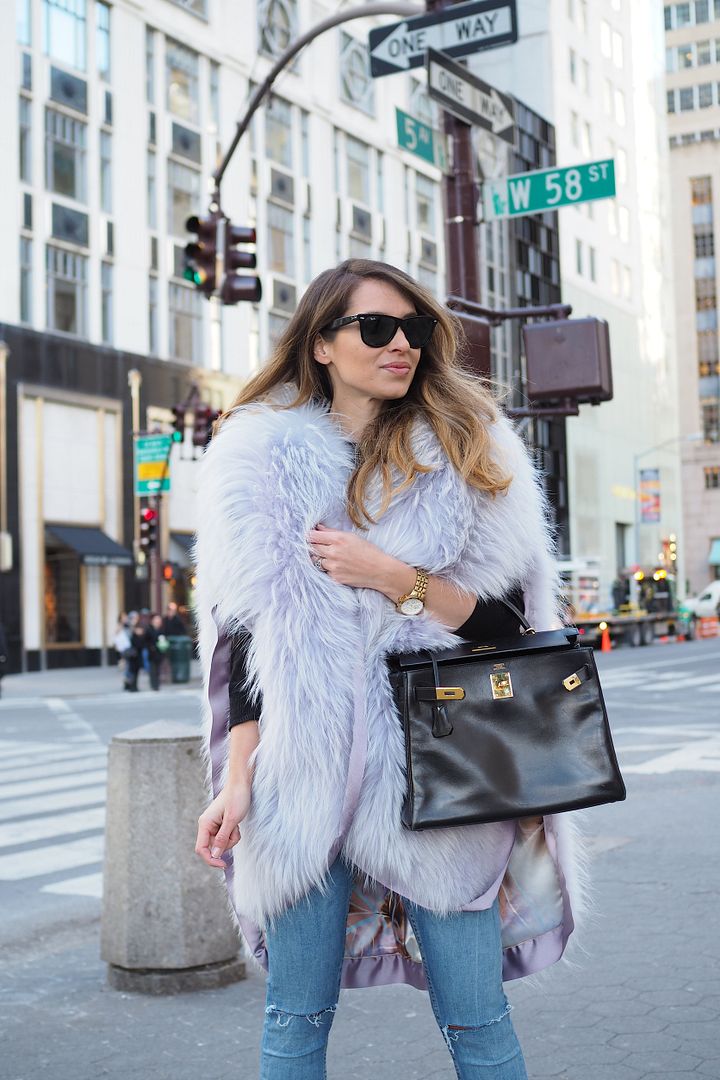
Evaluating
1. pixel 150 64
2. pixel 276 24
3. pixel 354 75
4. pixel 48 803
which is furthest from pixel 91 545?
pixel 48 803

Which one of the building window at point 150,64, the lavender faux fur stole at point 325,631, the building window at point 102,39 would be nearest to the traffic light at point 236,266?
the lavender faux fur stole at point 325,631

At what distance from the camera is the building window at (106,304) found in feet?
117

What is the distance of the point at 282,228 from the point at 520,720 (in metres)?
41.3

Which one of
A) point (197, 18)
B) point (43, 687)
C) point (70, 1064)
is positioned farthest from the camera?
point (197, 18)

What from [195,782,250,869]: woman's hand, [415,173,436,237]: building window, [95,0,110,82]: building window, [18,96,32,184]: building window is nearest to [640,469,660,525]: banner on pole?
[415,173,436,237]: building window

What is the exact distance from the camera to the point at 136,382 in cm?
3647

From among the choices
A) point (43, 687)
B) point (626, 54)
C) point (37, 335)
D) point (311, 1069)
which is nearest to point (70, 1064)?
point (311, 1069)

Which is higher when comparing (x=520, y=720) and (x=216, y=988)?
(x=520, y=720)

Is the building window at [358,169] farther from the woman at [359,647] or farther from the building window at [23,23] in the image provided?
the woman at [359,647]

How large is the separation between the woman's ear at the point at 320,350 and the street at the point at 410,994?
1628mm

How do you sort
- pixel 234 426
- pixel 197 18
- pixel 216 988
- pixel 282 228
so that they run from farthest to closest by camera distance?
pixel 282 228, pixel 197 18, pixel 216 988, pixel 234 426

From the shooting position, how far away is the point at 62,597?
1369 inches

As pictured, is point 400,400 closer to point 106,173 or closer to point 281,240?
point 106,173

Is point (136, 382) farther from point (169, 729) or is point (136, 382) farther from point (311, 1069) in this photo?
point (311, 1069)
